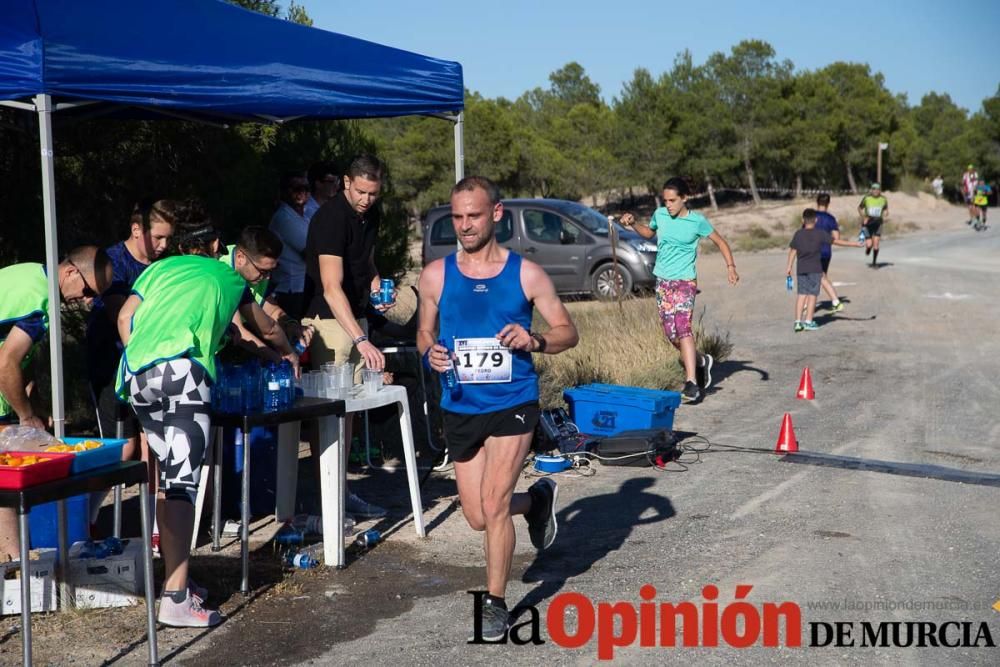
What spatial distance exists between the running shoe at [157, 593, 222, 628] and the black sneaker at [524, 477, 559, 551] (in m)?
1.59

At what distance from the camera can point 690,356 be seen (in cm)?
1077

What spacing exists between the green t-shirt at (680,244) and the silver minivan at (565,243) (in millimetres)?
8512

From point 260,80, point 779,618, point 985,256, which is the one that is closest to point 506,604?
point 779,618

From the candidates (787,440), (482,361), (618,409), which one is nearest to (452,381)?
(482,361)

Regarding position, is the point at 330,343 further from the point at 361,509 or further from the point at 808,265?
the point at 808,265

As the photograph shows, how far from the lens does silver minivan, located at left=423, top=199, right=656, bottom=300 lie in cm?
1959

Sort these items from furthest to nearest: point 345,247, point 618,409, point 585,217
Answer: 1. point 585,217
2. point 618,409
3. point 345,247

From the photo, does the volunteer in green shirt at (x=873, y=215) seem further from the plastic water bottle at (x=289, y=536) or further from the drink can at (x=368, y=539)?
the plastic water bottle at (x=289, y=536)

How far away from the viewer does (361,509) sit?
7328 millimetres

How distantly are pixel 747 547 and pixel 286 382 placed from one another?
105 inches

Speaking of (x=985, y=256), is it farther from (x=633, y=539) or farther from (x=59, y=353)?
(x=59, y=353)

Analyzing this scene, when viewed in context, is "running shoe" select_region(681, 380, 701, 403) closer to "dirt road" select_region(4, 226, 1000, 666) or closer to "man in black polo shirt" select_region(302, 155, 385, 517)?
"dirt road" select_region(4, 226, 1000, 666)

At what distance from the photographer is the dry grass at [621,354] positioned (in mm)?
11250

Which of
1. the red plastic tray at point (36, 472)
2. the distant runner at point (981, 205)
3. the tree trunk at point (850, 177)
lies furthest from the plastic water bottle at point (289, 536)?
the tree trunk at point (850, 177)
